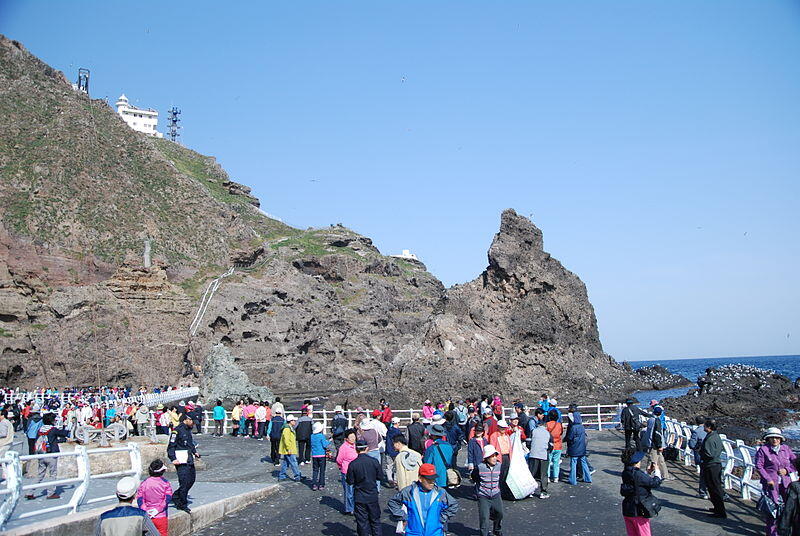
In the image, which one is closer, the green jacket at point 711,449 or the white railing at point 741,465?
the green jacket at point 711,449

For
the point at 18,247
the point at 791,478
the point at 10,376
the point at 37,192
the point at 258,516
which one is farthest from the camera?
the point at 37,192

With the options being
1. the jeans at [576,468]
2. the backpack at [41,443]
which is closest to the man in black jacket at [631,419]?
the jeans at [576,468]

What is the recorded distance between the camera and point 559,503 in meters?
13.3

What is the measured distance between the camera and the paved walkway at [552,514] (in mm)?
11422

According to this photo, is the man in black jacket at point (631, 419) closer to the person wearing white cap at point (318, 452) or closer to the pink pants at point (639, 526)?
the person wearing white cap at point (318, 452)

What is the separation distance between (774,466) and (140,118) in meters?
146

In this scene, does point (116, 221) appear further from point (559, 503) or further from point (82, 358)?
point (559, 503)

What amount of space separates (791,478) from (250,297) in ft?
175

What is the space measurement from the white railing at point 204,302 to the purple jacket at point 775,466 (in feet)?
160

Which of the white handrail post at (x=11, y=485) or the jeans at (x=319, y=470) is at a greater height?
the white handrail post at (x=11, y=485)

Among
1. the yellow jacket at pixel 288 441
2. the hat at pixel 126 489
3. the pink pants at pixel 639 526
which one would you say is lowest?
the pink pants at pixel 639 526

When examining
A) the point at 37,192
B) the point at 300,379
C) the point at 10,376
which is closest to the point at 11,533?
the point at 10,376

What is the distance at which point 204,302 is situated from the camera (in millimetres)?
57812

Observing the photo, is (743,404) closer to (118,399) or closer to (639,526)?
(118,399)
